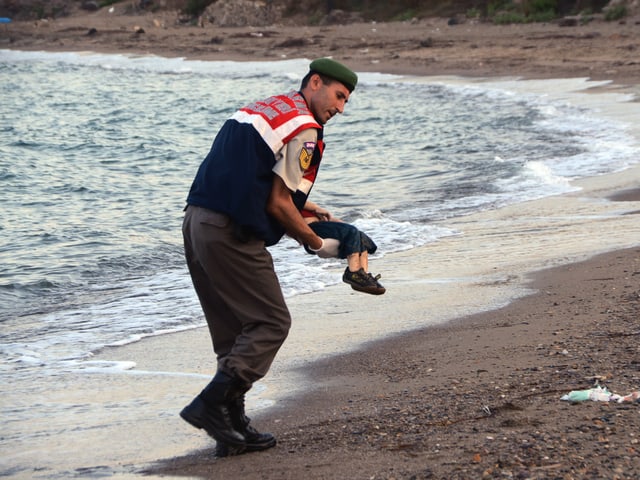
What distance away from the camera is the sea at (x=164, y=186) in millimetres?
6734

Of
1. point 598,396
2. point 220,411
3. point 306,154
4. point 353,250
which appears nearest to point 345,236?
point 353,250

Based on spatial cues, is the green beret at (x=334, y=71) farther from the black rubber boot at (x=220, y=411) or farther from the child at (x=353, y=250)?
the black rubber boot at (x=220, y=411)

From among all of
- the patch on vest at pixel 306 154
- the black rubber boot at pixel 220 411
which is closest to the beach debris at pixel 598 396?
the black rubber boot at pixel 220 411

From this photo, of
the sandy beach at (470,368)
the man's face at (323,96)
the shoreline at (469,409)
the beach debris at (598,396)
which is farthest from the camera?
the beach debris at (598,396)

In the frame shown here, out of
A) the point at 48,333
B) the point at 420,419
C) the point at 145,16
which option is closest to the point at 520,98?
the point at 48,333

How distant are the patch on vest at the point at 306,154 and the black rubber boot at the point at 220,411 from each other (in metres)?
0.88

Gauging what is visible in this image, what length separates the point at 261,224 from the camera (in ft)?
13.4

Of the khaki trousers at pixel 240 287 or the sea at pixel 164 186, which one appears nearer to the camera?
the khaki trousers at pixel 240 287

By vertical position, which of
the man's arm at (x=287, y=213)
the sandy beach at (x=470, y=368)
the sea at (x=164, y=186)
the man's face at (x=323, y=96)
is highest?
the man's face at (x=323, y=96)

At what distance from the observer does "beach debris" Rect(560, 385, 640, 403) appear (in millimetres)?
4266

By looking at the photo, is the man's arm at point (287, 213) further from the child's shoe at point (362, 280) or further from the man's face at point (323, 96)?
the man's face at point (323, 96)

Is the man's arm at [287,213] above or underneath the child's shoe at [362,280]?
above

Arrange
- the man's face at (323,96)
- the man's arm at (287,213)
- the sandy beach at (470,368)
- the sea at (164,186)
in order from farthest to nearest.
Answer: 1. the sea at (164,186)
2. the man's face at (323,96)
3. the man's arm at (287,213)
4. the sandy beach at (470,368)

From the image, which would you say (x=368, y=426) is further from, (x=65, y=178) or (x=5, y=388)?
(x=65, y=178)
